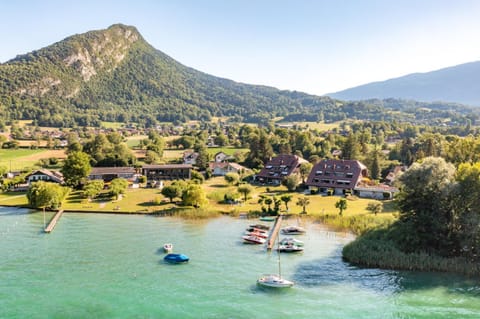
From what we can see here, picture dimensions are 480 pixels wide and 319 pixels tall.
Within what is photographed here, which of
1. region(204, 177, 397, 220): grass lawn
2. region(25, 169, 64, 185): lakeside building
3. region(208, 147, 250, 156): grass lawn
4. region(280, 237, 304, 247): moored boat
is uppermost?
region(208, 147, 250, 156): grass lawn

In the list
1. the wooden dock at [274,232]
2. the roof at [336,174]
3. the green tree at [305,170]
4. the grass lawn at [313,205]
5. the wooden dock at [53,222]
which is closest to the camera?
the wooden dock at [274,232]

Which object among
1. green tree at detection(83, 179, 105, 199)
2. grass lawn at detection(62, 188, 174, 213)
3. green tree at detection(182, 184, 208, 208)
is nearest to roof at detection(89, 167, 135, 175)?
grass lawn at detection(62, 188, 174, 213)

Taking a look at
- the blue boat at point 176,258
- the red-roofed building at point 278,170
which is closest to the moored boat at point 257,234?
the blue boat at point 176,258

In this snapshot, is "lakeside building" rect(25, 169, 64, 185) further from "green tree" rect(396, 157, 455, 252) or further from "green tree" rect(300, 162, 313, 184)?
"green tree" rect(396, 157, 455, 252)

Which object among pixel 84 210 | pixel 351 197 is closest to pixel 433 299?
pixel 351 197

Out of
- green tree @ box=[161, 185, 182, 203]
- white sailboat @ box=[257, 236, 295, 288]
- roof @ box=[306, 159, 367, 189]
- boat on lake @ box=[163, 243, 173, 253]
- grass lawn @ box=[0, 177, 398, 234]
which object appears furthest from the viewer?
roof @ box=[306, 159, 367, 189]

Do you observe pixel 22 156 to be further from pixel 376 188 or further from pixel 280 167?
pixel 376 188

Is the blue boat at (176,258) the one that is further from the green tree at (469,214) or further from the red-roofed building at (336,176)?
the red-roofed building at (336,176)
